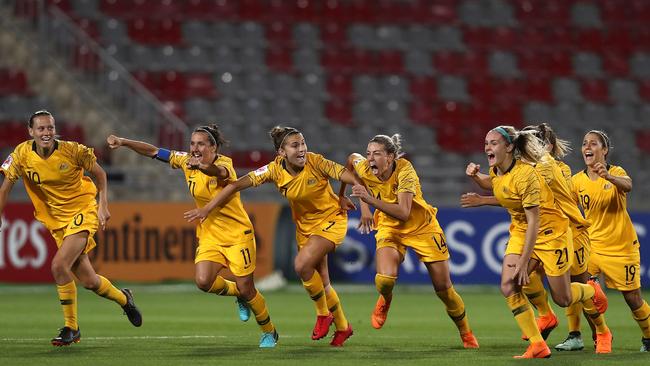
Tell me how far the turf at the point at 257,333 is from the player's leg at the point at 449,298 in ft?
0.53

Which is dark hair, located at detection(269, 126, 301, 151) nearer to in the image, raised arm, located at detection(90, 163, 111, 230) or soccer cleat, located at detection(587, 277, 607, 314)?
raised arm, located at detection(90, 163, 111, 230)

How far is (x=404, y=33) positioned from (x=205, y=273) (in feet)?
47.8

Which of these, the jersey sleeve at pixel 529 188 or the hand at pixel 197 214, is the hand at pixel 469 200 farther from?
the hand at pixel 197 214

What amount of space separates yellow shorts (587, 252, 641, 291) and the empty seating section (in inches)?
454

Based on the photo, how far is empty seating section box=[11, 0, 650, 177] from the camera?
22359mm

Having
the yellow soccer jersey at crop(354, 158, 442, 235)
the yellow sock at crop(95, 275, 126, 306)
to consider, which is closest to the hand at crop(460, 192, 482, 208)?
the yellow soccer jersey at crop(354, 158, 442, 235)

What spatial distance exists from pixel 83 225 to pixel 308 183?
210cm

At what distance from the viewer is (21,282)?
17.9 metres

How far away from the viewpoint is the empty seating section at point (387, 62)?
73.4 ft

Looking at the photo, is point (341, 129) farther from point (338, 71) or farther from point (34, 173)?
point (34, 173)

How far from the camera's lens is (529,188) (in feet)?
29.4

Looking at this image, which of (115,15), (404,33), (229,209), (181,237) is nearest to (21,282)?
(181,237)

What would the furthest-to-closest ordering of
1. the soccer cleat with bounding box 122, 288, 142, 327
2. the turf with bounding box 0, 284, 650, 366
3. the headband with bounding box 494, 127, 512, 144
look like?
the soccer cleat with bounding box 122, 288, 142, 327
the turf with bounding box 0, 284, 650, 366
the headband with bounding box 494, 127, 512, 144

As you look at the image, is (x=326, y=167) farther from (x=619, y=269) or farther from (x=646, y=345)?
(x=646, y=345)
